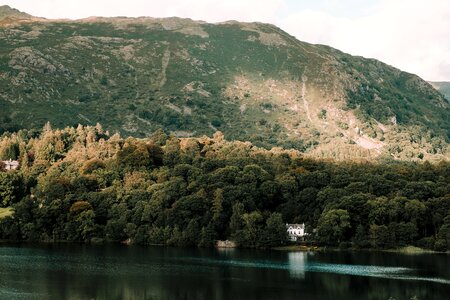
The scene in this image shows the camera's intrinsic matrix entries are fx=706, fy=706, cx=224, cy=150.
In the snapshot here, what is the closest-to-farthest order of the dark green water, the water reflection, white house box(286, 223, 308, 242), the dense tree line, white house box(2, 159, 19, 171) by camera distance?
the dark green water → the water reflection → the dense tree line → white house box(286, 223, 308, 242) → white house box(2, 159, 19, 171)

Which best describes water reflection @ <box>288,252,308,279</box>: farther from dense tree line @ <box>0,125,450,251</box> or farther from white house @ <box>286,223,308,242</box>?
white house @ <box>286,223,308,242</box>

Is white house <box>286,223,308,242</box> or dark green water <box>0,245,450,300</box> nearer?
dark green water <box>0,245,450,300</box>

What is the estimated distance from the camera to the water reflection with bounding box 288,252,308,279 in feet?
333

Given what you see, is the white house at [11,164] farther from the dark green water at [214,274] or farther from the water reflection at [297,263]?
the water reflection at [297,263]

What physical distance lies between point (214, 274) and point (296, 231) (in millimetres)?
52136

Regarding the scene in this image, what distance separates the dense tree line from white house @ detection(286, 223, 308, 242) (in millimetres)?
2127

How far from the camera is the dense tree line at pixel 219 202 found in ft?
470

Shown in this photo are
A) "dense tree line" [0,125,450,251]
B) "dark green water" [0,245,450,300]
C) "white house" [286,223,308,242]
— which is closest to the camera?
"dark green water" [0,245,450,300]

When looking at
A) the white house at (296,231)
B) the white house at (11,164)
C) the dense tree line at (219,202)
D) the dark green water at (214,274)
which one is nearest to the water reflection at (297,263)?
the dark green water at (214,274)

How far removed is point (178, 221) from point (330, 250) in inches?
1273

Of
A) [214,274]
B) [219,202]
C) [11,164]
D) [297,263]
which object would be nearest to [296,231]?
[219,202]

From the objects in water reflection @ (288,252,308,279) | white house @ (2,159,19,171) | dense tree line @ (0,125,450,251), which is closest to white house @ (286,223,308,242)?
dense tree line @ (0,125,450,251)

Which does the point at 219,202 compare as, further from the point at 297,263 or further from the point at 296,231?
the point at 297,263

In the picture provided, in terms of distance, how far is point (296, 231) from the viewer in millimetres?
148875
